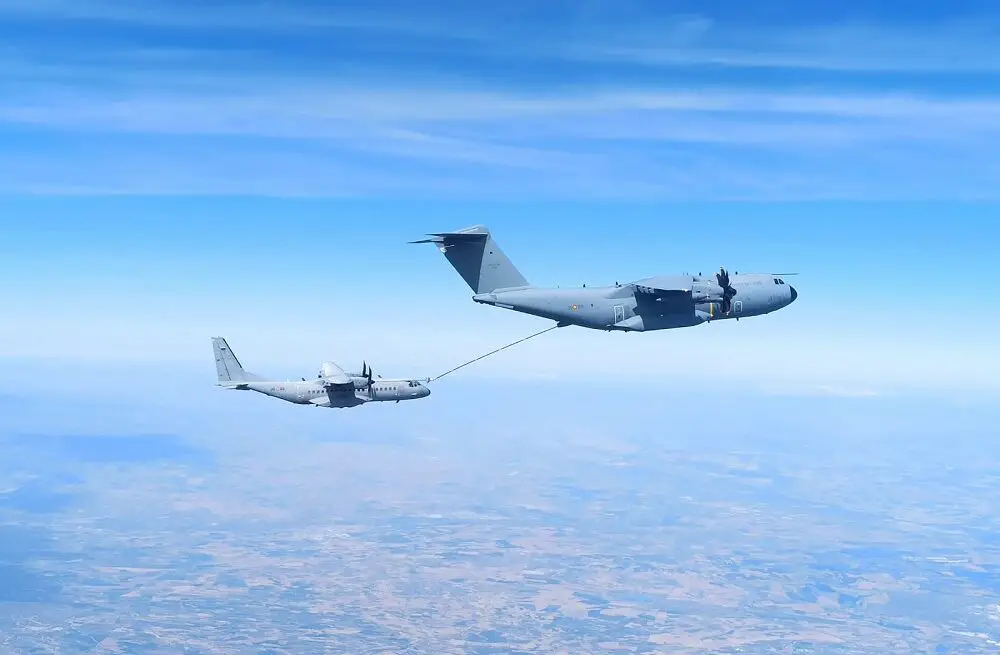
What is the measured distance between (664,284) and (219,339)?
137 feet

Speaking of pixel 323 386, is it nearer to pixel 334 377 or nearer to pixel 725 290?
pixel 334 377

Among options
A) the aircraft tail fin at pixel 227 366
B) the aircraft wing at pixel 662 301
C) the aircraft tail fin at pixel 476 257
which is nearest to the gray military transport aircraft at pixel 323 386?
the aircraft tail fin at pixel 227 366

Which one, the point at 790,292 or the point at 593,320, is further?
the point at 790,292

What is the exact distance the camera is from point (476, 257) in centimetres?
6975

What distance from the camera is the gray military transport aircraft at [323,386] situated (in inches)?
3000

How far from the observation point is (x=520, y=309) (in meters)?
69.2

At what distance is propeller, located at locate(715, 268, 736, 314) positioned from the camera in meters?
70.4

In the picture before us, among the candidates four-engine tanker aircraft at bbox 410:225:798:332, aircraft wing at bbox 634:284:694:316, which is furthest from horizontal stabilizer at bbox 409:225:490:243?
aircraft wing at bbox 634:284:694:316

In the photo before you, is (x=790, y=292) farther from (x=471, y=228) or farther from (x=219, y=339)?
(x=219, y=339)

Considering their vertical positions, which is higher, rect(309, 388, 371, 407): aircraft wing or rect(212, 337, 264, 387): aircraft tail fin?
rect(212, 337, 264, 387): aircraft tail fin

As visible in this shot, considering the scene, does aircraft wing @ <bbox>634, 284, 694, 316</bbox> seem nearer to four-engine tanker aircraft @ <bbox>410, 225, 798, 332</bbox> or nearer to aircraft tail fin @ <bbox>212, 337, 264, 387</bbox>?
four-engine tanker aircraft @ <bbox>410, 225, 798, 332</bbox>

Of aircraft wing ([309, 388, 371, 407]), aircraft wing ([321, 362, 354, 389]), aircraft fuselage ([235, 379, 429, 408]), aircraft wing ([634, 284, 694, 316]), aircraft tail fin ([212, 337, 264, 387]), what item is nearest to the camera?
aircraft wing ([634, 284, 694, 316])

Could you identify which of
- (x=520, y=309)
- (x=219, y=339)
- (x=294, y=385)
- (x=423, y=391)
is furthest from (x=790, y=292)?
(x=219, y=339)

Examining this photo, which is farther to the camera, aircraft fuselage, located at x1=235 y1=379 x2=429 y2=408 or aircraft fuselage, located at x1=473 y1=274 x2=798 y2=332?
aircraft fuselage, located at x1=235 y1=379 x2=429 y2=408
